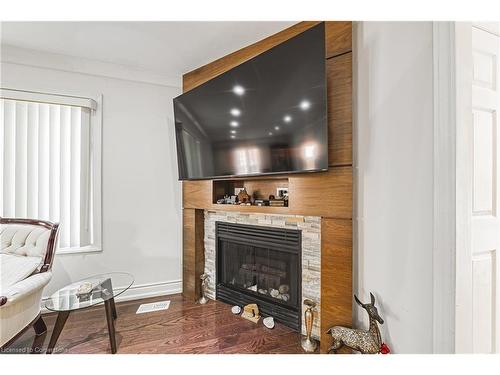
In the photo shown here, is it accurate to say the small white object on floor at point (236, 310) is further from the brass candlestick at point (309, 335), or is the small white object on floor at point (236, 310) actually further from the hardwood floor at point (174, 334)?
the brass candlestick at point (309, 335)

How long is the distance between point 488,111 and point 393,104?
498mm

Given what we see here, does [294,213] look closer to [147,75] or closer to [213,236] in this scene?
[213,236]

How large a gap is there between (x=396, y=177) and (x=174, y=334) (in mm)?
1938

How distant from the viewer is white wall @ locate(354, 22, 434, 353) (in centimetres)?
144

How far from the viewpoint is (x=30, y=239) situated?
220cm

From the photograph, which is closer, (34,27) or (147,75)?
(34,27)

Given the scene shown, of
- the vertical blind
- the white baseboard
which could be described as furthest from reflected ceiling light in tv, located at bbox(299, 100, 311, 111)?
the white baseboard

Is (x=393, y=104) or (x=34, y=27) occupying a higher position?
(x=34, y=27)

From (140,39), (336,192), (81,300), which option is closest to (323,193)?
(336,192)

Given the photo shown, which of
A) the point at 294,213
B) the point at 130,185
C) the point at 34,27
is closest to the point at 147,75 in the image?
the point at 34,27

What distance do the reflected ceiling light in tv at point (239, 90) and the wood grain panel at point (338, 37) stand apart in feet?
2.12
